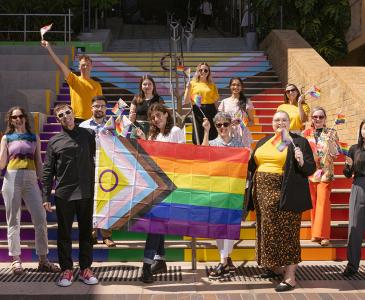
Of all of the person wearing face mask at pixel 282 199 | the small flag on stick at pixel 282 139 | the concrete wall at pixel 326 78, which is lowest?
the person wearing face mask at pixel 282 199

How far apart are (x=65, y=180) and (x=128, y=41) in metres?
14.7

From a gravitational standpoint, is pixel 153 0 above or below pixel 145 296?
above

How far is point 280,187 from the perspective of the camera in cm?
592

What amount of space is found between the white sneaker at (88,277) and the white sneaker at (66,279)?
12 centimetres

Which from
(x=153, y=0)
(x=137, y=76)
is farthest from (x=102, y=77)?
(x=153, y=0)

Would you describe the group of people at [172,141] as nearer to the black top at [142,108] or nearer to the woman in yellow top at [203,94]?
the black top at [142,108]

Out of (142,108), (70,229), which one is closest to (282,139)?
(142,108)

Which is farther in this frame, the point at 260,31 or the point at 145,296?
the point at 260,31

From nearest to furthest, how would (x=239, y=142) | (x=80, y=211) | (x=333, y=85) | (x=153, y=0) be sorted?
(x=80, y=211), (x=239, y=142), (x=333, y=85), (x=153, y=0)

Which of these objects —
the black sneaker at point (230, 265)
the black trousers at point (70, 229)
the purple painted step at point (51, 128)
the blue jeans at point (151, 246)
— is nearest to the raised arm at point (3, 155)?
the black trousers at point (70, 229)

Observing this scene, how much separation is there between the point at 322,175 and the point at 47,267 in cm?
347

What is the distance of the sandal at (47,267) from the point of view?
6504mm

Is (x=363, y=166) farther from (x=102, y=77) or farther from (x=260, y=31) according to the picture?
(x=260, y=31)

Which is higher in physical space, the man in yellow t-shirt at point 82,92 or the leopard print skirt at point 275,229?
the man in yellow t-shirt at point 82,92
